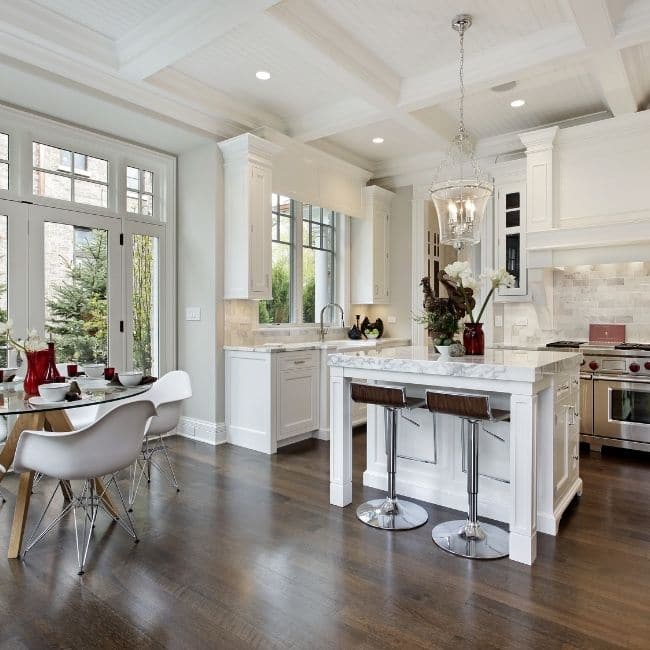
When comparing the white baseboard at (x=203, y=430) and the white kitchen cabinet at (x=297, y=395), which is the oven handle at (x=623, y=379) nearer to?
the white kitchen cabinet at (x=297, y=395)

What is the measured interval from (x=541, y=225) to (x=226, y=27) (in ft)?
10.8

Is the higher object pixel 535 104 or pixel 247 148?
pixel 535 104

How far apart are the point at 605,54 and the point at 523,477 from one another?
2.92 m

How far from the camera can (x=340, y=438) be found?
308 centimetres

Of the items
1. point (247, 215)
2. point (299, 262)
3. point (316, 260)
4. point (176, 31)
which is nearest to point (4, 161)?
point (176, 31)

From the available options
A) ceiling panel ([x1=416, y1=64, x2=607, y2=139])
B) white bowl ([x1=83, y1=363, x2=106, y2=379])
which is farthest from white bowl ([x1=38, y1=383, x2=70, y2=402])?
ceiling panel ([x1=416, y1=64, x2=607, y2=139])

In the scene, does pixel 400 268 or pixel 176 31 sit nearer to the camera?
pixel 176 31

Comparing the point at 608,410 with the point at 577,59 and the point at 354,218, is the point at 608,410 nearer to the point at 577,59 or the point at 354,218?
the point at 577,59

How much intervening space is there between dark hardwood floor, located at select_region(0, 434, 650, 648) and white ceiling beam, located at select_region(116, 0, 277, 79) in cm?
293

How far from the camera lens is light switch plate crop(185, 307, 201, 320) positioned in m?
4.75

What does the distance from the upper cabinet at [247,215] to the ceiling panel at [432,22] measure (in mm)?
Result: 1408

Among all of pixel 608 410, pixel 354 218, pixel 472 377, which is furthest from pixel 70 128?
pixel 608 410

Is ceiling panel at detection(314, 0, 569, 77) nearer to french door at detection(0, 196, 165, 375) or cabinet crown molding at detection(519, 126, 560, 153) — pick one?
cabinet crown molding at detection(519, 126, 560, 153)

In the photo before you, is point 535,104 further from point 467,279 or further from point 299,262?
point 299,262
